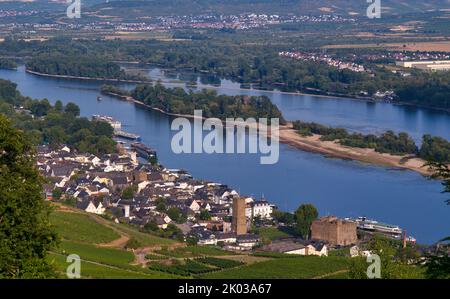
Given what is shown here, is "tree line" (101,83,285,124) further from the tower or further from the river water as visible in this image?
the tower

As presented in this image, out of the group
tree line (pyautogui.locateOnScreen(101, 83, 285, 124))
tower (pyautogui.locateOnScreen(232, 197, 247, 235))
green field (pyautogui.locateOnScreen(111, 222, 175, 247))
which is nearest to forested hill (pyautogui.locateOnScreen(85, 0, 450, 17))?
tree line (pyautogui.locateOnScreen(101, 83, 285, 124))

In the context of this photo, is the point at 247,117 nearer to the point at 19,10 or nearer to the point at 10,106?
the point at 10,106

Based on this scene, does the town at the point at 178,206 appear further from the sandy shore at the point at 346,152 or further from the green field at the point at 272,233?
the sandy shore at the point at 346,152

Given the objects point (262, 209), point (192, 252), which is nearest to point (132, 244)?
point (192, 252)

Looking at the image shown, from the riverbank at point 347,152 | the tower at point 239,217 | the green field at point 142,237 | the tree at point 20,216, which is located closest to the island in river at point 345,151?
the riverbank at point 347,152

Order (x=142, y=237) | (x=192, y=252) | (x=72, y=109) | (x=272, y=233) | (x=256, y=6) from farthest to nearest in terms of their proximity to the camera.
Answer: (x=256, y=6) → (x=72, y=109) → (x=272, y=233) → (x=142, y=237) → (x=192, y=252)

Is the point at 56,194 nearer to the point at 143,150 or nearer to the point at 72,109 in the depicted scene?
the point at 143,150
